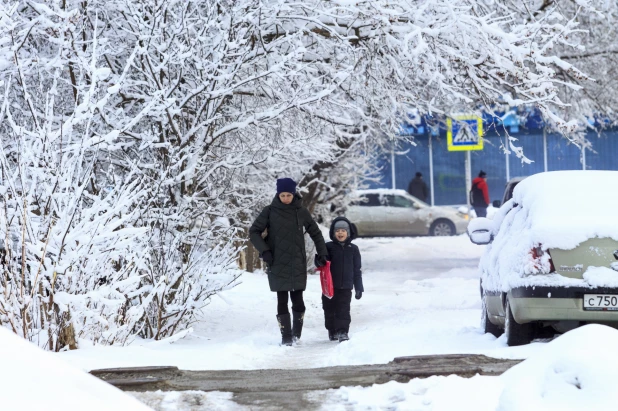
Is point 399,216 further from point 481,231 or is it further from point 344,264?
point 481,231

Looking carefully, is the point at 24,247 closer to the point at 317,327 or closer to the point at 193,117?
the point at 193,117

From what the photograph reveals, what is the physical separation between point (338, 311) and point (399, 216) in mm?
19477

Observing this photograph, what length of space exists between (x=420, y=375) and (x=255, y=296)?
27.2 feet

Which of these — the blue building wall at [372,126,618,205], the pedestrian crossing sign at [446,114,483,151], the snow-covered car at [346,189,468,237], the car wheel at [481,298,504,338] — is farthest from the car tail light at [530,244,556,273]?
the blue building wall at [372,126,618,205]

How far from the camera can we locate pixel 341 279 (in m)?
10.7

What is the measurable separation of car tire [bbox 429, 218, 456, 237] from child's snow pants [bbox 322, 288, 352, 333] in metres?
19.3

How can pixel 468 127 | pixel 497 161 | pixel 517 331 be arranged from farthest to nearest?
pixel 497 161
pixel 468 127
pixel 517 331

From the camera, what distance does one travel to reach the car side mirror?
954 centimetres

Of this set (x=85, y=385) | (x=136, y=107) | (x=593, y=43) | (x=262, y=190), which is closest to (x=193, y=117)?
(x=136, y=107)

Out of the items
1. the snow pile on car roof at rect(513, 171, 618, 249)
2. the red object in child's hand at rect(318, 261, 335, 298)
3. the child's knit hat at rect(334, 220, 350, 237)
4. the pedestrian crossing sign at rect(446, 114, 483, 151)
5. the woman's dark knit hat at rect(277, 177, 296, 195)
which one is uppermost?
the pedestrian crossing sign at rect(446, 114, 483, 151)

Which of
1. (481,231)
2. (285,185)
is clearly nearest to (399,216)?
(285,185)

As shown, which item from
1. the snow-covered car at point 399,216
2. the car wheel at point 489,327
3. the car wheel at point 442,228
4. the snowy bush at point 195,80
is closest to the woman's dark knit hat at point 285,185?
the snowy bush at point 195,80

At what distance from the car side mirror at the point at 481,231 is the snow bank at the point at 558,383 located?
3.97 metres

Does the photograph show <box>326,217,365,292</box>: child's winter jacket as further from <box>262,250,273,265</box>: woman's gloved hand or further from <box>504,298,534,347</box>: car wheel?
<box>504,298,534,347</box>: car wheel
